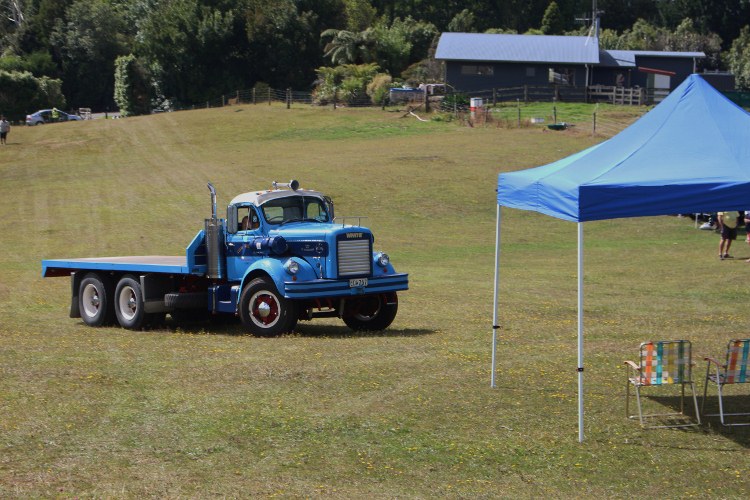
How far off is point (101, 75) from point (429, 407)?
8984cm

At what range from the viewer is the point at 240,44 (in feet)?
284

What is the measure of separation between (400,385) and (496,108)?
52.6m

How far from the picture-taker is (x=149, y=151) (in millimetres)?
52406

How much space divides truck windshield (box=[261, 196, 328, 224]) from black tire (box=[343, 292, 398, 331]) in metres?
1.61

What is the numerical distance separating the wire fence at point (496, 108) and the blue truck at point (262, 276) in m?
34.4

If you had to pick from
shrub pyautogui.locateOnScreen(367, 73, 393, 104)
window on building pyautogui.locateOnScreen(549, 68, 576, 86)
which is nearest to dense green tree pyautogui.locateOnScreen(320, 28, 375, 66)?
shrub pyautogui.locateOnScreen(367, 73, 393, 104)

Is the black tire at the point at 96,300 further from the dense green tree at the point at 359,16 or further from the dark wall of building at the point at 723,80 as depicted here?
the dense green tree at the point at 359,16

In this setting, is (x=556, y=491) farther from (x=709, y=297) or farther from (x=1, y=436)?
(x=709, y=297)

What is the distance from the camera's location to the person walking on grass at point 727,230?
27547 mm

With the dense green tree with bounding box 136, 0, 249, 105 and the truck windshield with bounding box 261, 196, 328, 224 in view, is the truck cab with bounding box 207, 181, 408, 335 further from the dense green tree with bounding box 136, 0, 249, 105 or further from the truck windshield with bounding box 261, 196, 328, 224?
the dense green tree with bounding box 136, 0, 249, 105

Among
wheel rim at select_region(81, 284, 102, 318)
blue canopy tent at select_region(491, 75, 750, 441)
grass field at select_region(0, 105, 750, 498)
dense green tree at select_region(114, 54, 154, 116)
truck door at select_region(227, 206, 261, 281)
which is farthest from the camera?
dense green tree at select_region(114, 54, 154, 116)

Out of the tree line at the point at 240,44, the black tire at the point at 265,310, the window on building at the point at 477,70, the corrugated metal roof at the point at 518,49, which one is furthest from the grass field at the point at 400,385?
the tree line at the point at 240,44

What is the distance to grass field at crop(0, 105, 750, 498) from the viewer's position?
370 inches

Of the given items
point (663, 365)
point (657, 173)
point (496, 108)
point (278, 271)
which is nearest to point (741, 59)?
point (496, 108)
